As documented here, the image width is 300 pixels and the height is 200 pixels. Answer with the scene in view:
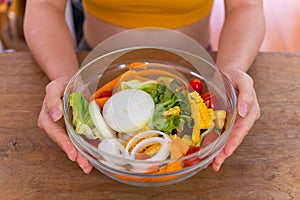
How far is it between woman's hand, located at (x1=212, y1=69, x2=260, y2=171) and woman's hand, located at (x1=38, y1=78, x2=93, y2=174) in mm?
240

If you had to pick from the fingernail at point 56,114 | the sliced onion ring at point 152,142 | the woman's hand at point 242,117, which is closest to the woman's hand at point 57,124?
the fingernail at point 56,114

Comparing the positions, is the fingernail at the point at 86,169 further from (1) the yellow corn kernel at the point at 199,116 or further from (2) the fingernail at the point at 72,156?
(1) the yellow corn kernel at the point at 199,116

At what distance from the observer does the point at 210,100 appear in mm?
805

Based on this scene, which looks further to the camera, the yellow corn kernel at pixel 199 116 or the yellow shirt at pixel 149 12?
the yellow shirt at pixel 149 12

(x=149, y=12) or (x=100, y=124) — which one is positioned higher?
(x=100, y=124)

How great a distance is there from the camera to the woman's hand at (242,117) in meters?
0.77

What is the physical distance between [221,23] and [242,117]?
6.06 feet

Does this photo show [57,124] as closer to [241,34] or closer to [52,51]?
[52,51]

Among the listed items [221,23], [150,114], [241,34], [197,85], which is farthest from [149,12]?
[221,23]

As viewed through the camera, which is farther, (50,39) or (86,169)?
(50,39)

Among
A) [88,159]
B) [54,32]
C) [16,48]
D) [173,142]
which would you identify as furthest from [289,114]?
[16,48]

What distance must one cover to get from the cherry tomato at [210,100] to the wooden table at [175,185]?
111 mm

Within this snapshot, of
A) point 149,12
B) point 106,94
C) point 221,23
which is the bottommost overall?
point 221,23

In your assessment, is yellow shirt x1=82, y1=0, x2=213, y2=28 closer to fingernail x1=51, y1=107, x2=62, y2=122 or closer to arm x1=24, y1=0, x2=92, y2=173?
arm x1=24, y1=0, x2=92, y2=173
